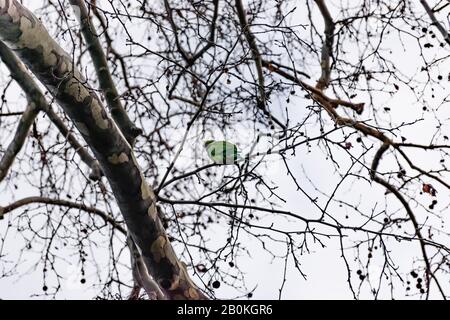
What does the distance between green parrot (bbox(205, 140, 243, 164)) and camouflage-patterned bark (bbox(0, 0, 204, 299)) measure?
0.56 metres

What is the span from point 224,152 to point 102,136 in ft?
2.70

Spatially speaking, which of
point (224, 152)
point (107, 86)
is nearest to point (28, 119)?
point (107, 86)

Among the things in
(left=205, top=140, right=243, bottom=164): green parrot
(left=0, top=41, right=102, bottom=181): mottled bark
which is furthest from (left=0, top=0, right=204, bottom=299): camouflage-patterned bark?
(left=0, top=41, right=102, bottom=181): mottled bark

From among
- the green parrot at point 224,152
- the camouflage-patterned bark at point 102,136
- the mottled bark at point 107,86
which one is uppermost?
the mottled bark at point 107,86

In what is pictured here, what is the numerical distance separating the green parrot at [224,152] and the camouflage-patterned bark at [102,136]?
22.1 inches

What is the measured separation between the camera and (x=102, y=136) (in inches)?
84.9

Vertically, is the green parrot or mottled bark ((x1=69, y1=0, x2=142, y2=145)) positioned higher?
mottled bark ((x1=69, y1=0, x2=142, y2=145))

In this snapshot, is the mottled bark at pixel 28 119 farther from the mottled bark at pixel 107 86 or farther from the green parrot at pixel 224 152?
the green parrot at pixel 224 152

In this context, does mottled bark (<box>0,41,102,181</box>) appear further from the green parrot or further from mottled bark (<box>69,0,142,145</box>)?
the green parrot

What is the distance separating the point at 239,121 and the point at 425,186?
1.26 metres

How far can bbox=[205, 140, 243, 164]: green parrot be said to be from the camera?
2.77 metres

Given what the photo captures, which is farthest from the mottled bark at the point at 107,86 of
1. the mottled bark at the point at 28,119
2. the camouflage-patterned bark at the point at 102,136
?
the camouflage-patterned bark at the point at 102,136

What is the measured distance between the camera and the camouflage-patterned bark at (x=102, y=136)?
194 centimetres
